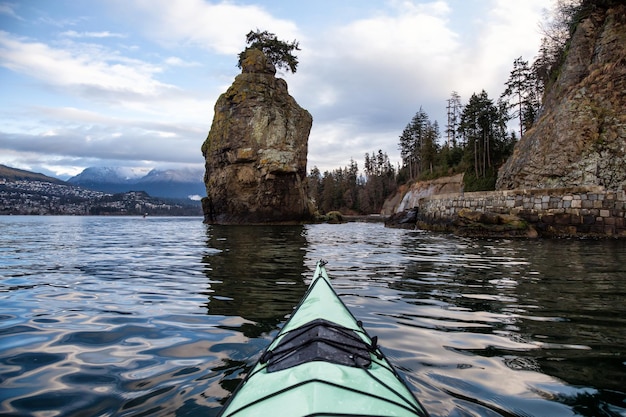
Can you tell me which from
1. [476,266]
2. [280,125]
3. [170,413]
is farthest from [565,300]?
[280,125]

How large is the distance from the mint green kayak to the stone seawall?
17865mm

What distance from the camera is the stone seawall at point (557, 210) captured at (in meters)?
16.6

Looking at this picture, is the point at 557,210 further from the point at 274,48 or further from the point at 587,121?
the point at 274,48

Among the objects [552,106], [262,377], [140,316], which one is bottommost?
[140,316]

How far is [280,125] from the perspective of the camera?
117 ft

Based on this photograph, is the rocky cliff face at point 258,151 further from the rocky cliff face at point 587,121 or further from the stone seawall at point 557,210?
the rocky cliff face at point 587,121

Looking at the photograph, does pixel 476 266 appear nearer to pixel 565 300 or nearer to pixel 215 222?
pixel 565 300

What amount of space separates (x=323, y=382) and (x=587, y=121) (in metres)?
25.7

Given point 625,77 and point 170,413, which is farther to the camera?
point 625,77

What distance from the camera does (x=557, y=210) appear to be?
17.8m

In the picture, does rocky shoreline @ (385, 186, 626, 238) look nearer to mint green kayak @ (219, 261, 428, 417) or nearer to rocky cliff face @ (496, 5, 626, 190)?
rocky cliff face @ (496, 5, 626, 190)

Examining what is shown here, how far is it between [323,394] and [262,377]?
0.59 metres

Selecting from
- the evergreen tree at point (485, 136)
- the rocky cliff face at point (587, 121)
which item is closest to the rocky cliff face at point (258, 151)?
the rocky cliff face at point (587, 121)

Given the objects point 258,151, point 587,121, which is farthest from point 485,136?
point 258,151
